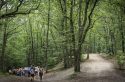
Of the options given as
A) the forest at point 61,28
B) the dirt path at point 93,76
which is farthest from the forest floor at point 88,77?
the forest at point 61,28

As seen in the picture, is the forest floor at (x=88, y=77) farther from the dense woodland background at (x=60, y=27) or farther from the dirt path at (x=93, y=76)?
the dense woodland background at (x=60, y=27)

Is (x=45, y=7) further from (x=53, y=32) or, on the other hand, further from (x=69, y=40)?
(x=53, y=32)

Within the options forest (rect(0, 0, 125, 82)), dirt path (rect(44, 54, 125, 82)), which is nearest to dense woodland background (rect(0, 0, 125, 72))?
forest (rect(0, 0, 125, 82))

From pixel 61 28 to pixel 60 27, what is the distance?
104 cm

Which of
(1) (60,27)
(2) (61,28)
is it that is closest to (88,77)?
(2) (61,28)

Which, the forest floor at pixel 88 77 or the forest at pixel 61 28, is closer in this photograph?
the forest floor at pixel 88 77

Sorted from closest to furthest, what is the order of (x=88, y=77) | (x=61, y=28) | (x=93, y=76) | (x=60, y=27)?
1. (x=88, y=77)
2. (x=93, y=76)
3. (x=61, y=28)
4. (x=60, y=27)

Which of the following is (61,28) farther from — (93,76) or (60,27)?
(93,76)

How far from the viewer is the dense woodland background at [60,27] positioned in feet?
109

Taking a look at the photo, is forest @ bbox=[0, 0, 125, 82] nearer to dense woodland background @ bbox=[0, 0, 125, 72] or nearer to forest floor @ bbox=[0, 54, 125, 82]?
dense woodland background @ bbox=[0, 0, 125, 72]

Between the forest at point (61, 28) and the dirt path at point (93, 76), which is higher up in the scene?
the forest at point (61, 28)

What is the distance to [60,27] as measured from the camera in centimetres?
4844

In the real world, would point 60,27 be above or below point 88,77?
above

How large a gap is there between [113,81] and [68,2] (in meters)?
16.4
